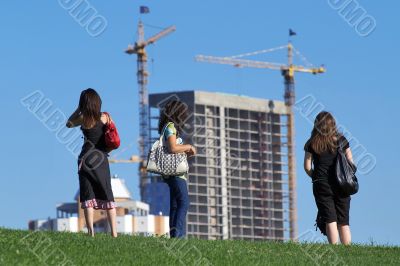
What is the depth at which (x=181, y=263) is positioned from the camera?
51.1 feet

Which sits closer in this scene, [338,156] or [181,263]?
[181,263]

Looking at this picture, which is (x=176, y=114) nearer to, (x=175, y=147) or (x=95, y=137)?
(x=175, y=147)

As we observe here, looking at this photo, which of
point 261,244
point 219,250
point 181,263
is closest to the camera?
point 181,263

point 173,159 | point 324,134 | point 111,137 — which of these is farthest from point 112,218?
point 324,134

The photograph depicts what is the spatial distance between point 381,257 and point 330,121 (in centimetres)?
208

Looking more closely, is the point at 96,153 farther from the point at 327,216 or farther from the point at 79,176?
the point at 327,216

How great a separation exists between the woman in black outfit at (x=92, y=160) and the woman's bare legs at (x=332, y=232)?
10.8 feet

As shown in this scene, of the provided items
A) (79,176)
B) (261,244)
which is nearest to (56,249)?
(79,176)

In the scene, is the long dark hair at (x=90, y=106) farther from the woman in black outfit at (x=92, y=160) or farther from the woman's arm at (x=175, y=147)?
the woman's arm at (x=175, y=147)

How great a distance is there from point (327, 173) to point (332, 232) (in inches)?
33.1

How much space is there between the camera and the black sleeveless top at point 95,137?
17.8 meters

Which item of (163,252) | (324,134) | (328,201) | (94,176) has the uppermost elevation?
(324,134)

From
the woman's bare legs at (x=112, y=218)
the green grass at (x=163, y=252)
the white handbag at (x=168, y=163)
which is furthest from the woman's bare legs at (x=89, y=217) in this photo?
the white handbag at (x=168, y=163)

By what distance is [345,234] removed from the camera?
19.6 m
